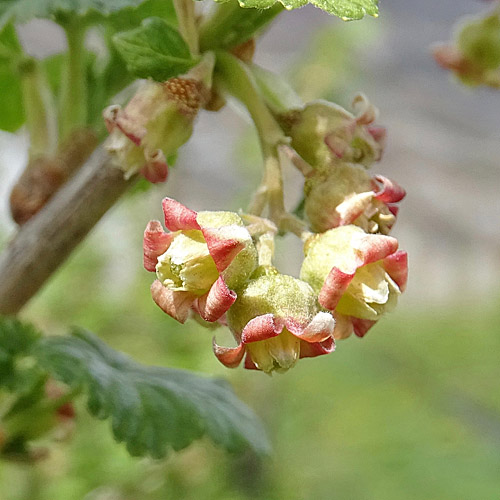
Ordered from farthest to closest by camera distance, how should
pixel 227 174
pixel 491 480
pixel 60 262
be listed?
pixel 227 174, pixel 491 480, pixel 60 262

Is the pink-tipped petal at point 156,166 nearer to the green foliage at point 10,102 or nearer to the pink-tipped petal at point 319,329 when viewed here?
the pink-tipped petal at point 319,329

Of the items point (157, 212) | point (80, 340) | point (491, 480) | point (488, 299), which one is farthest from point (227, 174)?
point (80, 340)

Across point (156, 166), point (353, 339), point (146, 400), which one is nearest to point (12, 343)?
point (146, 400)

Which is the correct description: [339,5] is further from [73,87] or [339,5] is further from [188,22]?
[73,87]

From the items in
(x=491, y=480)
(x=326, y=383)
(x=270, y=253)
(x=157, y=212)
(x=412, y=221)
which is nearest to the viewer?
(x=270, y=253)

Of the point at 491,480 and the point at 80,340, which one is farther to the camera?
the point at 491,480

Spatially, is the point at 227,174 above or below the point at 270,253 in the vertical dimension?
below

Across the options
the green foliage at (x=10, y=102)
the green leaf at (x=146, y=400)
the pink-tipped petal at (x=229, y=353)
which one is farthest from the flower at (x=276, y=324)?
the green foliage at (x=10, y=102)

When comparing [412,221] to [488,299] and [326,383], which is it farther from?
[326,383]
